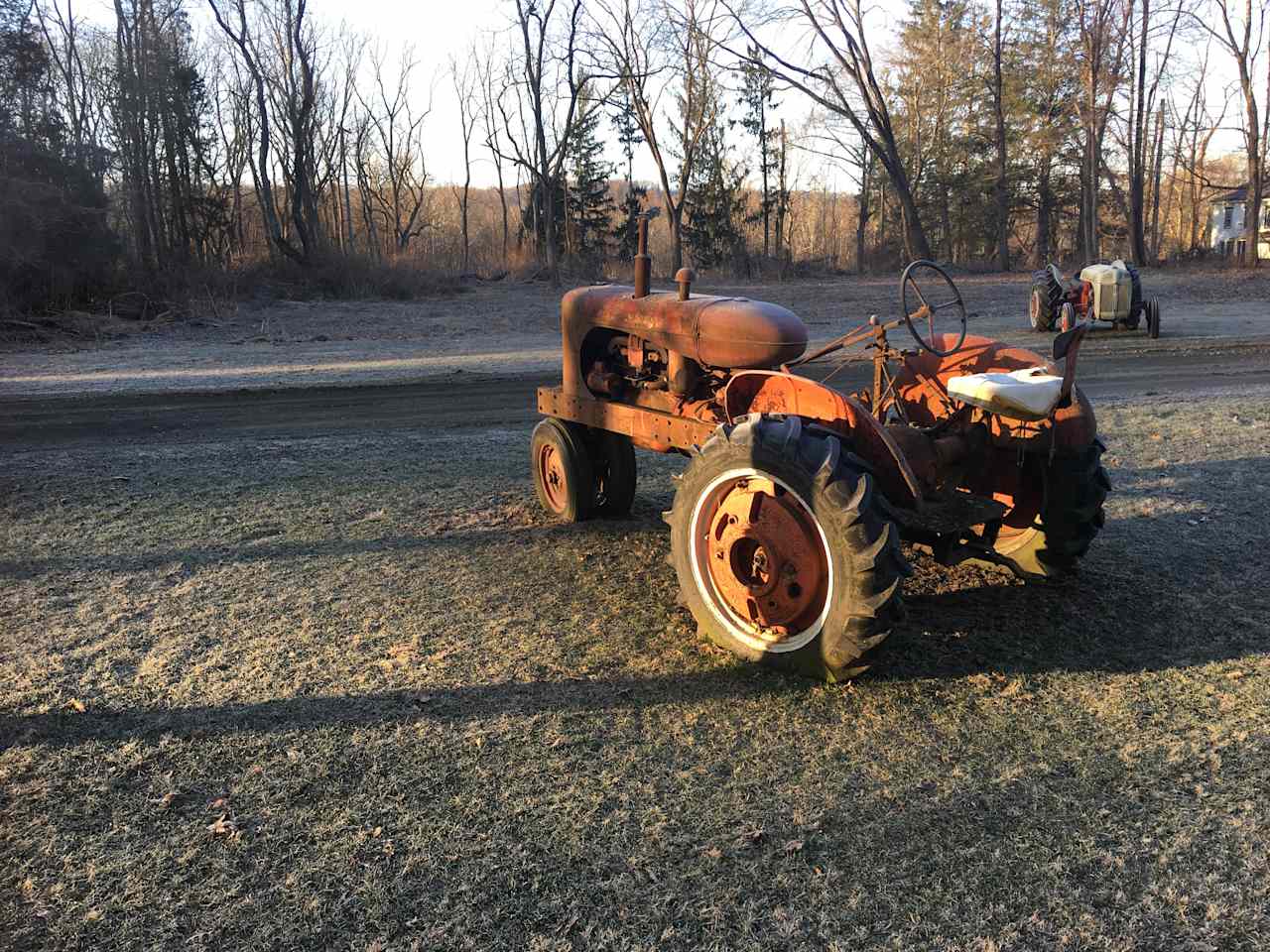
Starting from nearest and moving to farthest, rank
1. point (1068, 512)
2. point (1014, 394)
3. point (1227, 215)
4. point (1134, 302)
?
1. point (1014, 394)
2. point (1068, 512)
3. point (1134, 302)
4. point (1227, 215)

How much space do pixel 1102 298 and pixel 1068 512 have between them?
545 inches

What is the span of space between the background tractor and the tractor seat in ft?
44.8

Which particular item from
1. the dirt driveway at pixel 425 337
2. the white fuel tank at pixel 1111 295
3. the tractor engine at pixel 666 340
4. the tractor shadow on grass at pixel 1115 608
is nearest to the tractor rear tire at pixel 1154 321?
the dirt driveway at pixel 425 337

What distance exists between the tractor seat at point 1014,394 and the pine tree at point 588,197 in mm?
41283

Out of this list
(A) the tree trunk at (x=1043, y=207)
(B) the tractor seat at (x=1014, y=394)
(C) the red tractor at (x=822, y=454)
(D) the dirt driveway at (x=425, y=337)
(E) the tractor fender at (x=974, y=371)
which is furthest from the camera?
(A) the tree trunk at (x=1043, y=207)

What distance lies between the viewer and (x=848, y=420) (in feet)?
12.3

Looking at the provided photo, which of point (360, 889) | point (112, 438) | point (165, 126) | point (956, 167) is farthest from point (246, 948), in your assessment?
point (956, 167)

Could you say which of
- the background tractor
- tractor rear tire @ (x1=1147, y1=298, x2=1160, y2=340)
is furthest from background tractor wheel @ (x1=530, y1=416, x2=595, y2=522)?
tractor rear tire @ (x1=1147, y1=298, x2=1160, y2=340)

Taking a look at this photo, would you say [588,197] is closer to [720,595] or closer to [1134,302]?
[1134,302]

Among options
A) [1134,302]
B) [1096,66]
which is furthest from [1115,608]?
[1096,66]

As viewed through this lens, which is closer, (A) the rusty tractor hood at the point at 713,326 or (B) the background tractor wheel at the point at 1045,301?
(A) the rusty tractor hood at the point at 713,326

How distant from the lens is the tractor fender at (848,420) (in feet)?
11.9

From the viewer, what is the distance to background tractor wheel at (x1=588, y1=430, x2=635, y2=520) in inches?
229

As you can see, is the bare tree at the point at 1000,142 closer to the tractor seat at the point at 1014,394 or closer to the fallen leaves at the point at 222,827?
the tractor seat at the point at 1014,394
